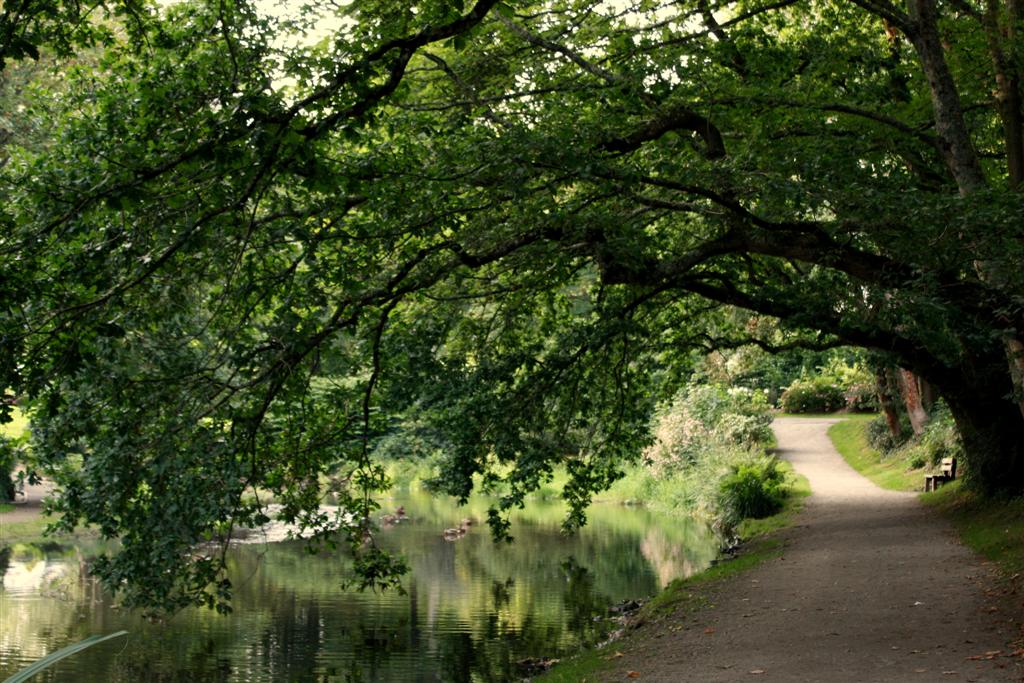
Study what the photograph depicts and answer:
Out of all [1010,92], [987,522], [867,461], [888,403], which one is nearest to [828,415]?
[867,461]

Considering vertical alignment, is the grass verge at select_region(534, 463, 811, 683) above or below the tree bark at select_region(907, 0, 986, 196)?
below

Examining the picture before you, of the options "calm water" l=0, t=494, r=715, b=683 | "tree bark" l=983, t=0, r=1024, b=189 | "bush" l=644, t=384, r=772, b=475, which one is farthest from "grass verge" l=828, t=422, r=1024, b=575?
"tree bark" l=983, t=0, r=1024, b=189

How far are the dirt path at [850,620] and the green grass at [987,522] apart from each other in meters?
0.32

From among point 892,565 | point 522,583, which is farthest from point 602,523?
point 892,565

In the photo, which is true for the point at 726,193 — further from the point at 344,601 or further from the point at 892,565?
the point at 344,601

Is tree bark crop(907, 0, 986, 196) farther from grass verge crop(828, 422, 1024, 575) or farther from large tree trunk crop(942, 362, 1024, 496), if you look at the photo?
large tree trunk crop(942, 362, 1024, 496)

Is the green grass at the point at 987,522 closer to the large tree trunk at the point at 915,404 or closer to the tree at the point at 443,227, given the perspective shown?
the tree at the point at 443,227

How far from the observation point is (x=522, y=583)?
20.0m

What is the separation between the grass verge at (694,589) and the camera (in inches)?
472

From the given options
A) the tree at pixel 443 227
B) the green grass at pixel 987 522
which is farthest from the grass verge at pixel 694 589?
the green grass at pixel 987 522

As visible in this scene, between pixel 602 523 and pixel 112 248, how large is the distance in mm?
21487

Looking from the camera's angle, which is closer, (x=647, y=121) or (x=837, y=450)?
(x=647, y=121)

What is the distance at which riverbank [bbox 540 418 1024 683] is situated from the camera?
991 centimetres

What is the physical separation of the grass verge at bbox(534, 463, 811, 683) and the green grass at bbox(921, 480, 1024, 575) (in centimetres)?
Result: 297
